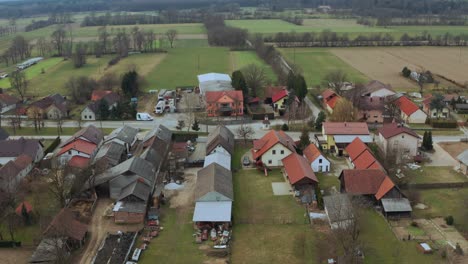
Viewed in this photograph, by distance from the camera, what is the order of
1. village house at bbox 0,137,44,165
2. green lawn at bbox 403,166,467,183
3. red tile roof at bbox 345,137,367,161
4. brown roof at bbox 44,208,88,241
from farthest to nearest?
village house at bbox 0,137,44,165, red tile roof at bbox 345,137,367,161, green lawn at bbox 403,166,467,183, brown roof at bbox 44,208,88,241

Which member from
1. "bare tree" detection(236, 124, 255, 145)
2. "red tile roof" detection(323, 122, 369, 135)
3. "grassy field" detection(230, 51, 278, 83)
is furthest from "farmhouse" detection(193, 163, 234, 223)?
"grassy field" detection(230, 51, 278, 83)

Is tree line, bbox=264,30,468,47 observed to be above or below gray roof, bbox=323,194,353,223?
above

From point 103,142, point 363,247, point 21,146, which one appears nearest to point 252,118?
point 103,142

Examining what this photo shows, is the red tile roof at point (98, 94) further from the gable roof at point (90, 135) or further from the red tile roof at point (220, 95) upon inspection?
the gable roof at point (90, 135)

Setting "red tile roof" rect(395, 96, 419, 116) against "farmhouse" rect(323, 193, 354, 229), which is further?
"red tile roof" rect(395, 96, 419, 116)

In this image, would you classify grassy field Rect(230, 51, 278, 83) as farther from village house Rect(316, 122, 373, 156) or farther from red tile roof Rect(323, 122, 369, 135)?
village house Rect(316, 122, 373, 156)

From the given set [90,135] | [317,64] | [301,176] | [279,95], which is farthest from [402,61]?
[90,135]

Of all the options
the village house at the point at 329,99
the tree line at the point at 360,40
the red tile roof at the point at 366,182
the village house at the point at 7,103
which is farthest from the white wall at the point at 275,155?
the tree line at the point at 360,40
